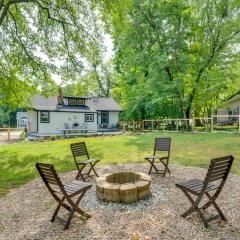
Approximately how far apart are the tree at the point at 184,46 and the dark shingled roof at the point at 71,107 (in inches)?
262

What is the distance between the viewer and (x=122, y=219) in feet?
12.3

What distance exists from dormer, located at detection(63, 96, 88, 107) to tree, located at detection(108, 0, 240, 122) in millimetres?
6721

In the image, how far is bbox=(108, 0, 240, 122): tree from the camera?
62.5 ft

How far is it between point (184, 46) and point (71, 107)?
12943 mm

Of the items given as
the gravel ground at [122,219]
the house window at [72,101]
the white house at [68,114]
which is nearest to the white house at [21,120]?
the white house at [68,114]

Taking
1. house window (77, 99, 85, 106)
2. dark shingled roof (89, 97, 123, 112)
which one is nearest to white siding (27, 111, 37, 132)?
house window (77, 99, 85, 106)

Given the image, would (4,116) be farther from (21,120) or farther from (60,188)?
(60,188)

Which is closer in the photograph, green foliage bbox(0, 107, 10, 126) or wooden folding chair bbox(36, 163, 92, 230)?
wooden folding chair bbox(36, 163, 92, 230)

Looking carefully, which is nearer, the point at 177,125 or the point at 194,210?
the point at 194,210

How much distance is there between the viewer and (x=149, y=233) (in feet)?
10.8

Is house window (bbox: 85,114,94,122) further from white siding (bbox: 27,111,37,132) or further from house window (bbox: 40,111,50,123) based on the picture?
white siding (bbox: 27,111,37,132)

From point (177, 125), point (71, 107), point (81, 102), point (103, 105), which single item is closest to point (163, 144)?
point (177, 125)

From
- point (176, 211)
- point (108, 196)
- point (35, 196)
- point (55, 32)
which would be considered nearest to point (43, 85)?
point (55, 32)

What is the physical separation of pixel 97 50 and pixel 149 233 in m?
13.0
